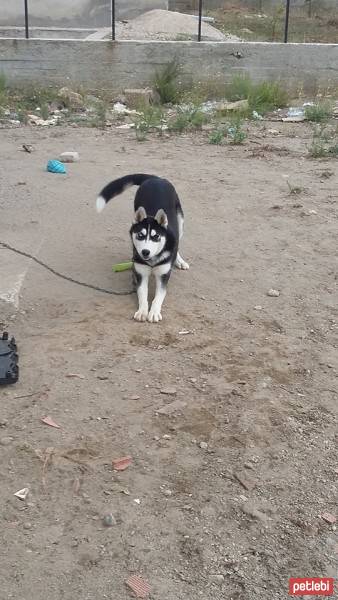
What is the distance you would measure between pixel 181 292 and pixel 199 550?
2350mm

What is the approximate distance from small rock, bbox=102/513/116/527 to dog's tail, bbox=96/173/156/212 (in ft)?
8.29

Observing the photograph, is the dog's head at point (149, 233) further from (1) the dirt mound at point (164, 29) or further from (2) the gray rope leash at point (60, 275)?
(1) the dirt mound at point (164, 29)

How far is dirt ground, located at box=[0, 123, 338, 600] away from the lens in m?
2.66

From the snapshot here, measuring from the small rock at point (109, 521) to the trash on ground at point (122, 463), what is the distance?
0.98 ft

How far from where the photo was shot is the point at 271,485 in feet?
10.1

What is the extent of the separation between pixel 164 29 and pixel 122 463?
11707mm

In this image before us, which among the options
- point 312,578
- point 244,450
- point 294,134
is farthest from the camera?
point 294,134

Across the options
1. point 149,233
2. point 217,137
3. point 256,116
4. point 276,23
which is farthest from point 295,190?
point 276,23

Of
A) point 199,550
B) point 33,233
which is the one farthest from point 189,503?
point 33,233

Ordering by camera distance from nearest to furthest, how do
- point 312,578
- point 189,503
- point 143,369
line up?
point 312,578, point 189,503, point 143,369

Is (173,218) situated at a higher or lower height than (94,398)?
higher

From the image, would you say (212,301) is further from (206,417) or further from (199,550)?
(199,550)

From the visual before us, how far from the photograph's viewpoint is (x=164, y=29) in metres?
13.4

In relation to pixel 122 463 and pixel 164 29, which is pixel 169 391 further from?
pixel 164 29
